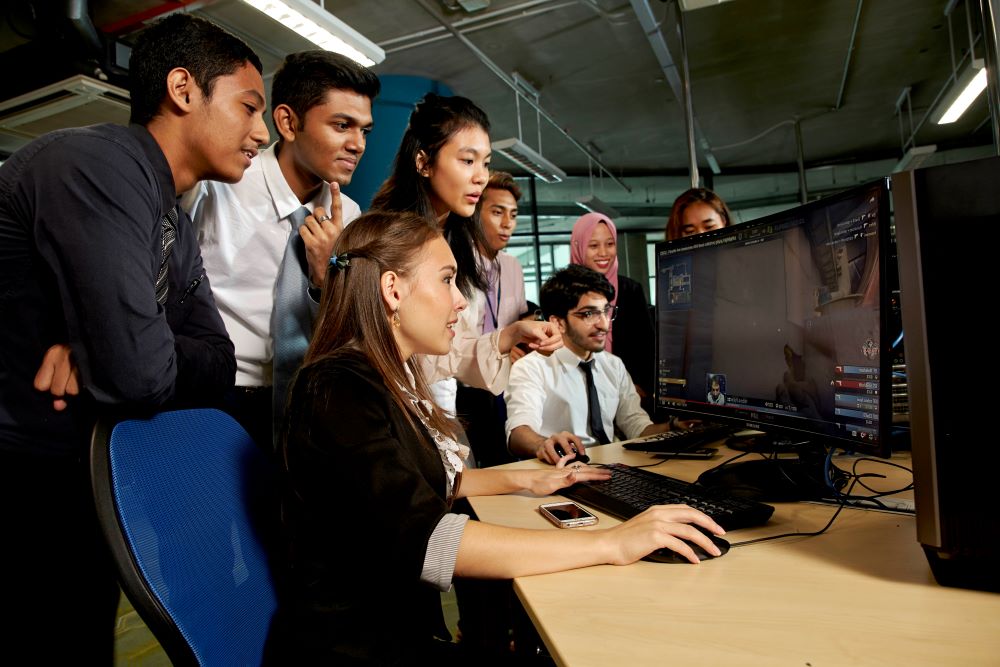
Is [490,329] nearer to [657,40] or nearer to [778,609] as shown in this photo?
[778,609]

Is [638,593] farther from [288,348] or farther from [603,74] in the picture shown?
[603,74]

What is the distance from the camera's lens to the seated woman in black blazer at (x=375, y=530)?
800 millimetres

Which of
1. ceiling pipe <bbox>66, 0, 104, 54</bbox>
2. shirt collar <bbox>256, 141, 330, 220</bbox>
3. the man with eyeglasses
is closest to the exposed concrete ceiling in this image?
ceiling pipe <bbox>66, 0, 104, 54</bbox>

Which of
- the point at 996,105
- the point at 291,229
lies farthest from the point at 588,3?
the point at 291,229

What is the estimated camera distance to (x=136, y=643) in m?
2.09

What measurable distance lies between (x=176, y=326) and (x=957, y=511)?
1.24 metres

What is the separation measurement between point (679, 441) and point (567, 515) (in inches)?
23.7

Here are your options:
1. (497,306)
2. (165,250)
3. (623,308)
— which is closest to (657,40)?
(623,308)

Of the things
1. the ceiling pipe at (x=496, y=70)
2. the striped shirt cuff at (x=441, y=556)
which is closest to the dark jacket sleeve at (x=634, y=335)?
A: the striped shirt cuff at (x=441, y=556)

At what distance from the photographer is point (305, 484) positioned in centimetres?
87

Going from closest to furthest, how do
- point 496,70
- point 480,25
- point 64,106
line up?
1. point 64,106
2. point 480,25
3. point 496,70

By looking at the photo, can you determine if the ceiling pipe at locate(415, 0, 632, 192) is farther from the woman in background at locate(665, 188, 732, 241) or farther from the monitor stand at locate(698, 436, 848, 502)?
the monitor stand at locate(698, 436, 848, 502)

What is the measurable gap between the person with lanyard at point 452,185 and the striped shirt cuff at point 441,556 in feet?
2.49

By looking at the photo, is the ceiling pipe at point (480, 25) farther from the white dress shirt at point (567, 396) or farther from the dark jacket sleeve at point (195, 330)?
the dark jacket sleeve at point (195, 330)
